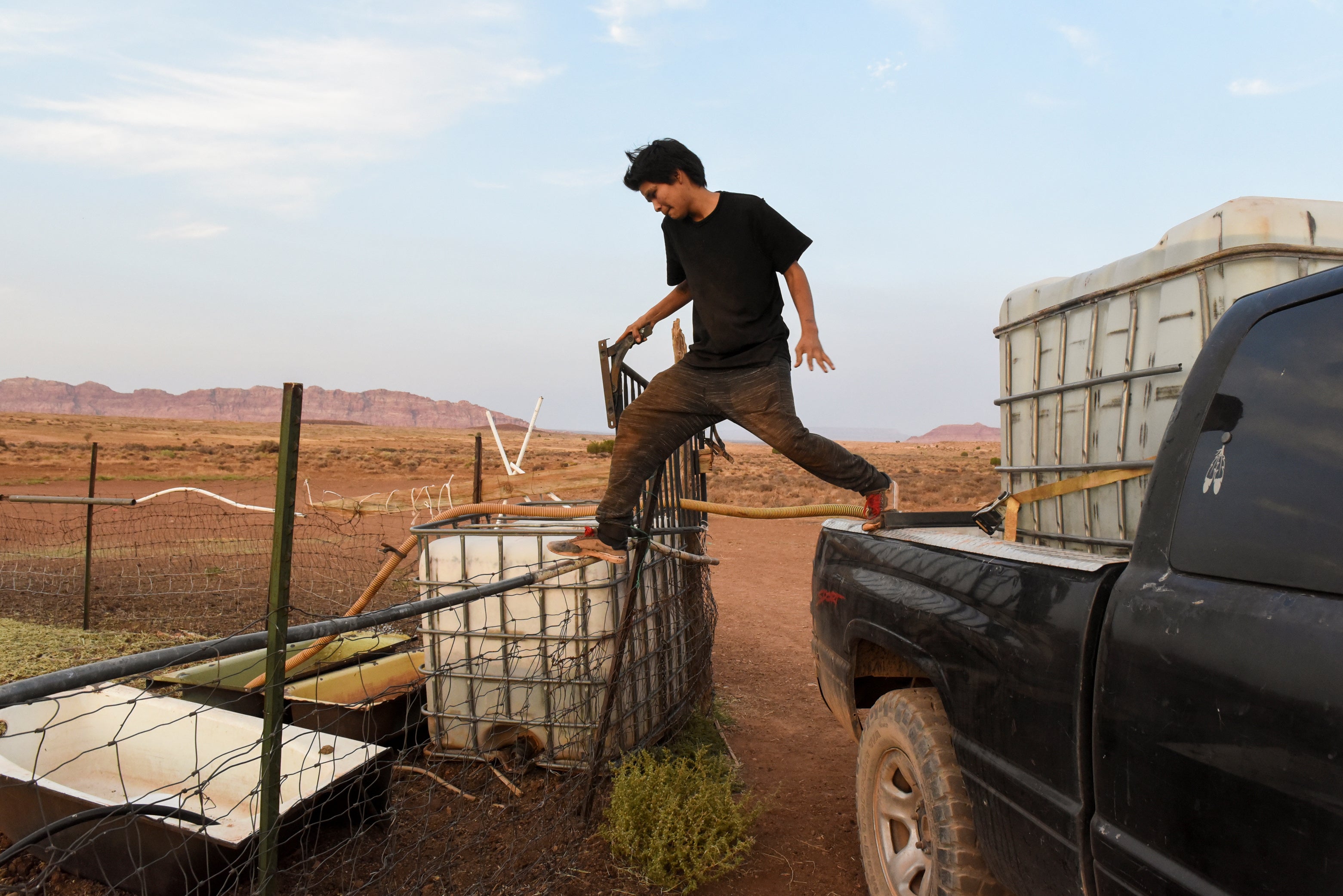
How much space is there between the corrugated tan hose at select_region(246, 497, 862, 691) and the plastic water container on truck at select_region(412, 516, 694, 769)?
106 millimetres

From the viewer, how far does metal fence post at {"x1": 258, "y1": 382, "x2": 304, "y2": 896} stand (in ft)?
7.32

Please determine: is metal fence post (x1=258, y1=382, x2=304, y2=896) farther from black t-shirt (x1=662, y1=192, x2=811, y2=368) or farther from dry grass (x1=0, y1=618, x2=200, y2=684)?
dry grass (x1=0, y1=618, x2=200, y2=684)

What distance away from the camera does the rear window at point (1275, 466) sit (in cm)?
137

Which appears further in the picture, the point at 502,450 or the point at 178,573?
the point at 178,573

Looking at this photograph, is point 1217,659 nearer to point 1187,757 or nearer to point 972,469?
point 1187,757

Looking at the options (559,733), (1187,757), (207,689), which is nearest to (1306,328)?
(1187,757)

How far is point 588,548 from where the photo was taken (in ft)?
12.1

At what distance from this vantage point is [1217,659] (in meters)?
1.42

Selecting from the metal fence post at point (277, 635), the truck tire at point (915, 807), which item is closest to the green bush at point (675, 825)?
the truck tire at point (915, 807)

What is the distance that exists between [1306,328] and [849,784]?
3.59m

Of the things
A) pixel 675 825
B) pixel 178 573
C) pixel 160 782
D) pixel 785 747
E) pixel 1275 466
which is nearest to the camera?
pixel 1275 466

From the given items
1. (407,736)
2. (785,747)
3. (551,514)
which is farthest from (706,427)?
(785,747)

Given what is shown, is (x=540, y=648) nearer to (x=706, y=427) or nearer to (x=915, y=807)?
(x=706, y=427)

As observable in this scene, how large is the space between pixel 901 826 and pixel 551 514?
7.88 ft
